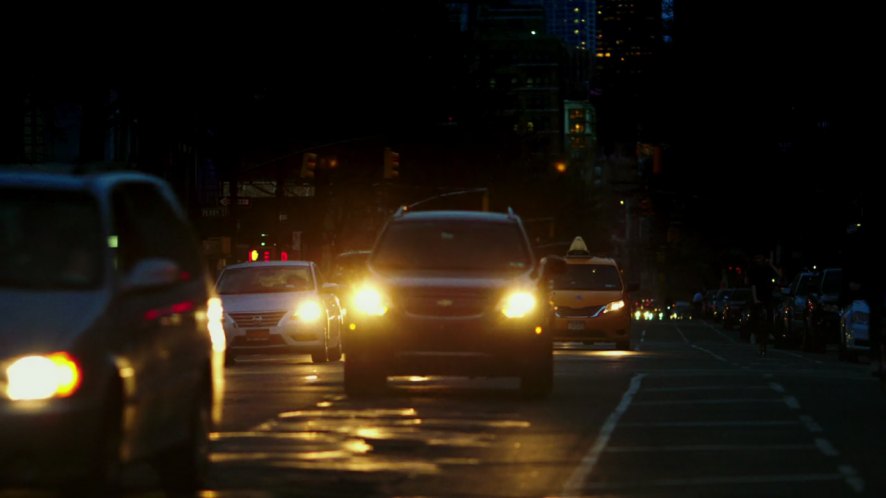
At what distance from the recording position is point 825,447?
15.8 m

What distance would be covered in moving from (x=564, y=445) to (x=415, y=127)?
58.5 metres

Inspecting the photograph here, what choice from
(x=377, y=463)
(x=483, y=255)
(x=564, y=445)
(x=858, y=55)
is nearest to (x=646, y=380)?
(x=483, y=255)

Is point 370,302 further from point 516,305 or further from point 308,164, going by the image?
point 308,164

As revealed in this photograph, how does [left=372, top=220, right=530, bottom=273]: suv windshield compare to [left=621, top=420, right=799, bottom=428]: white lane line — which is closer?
[left=621, top=420, right=799, bottom=428]: white lane line

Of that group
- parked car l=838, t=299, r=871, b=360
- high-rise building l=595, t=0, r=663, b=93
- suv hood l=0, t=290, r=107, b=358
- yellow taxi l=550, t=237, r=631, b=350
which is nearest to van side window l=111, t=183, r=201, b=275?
suv hood l=0, t=290, r=107, b=358

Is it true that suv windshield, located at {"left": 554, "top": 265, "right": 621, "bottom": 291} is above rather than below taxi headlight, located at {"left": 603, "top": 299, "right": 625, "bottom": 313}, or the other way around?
above

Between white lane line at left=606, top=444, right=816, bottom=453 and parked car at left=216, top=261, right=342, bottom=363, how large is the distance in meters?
17.7

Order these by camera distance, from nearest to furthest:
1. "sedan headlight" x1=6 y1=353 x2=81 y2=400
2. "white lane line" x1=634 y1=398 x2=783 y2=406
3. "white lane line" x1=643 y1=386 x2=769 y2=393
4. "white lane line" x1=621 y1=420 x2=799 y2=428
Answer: "sedan headlight" x1=6 y1=353 x2=81 y2=400
"white lane line" x1=621 y1=420 x2=799 y2=428
"white lane line" x1=634 y1=398 x2=783 y2=406
"white lane line" x1=643 y1=386 x2=769 y2=393

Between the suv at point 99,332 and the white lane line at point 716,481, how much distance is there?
247 cm

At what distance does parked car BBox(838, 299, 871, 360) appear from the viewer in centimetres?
3591

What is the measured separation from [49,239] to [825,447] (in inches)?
279

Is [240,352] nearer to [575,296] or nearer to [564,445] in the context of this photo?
[575,296]

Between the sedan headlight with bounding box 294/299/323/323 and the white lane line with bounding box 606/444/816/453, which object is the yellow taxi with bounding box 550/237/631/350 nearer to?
the sedan headlight with bounding box 294/299/323/323

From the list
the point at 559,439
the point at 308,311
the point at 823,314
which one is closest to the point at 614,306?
the point at 823,314
